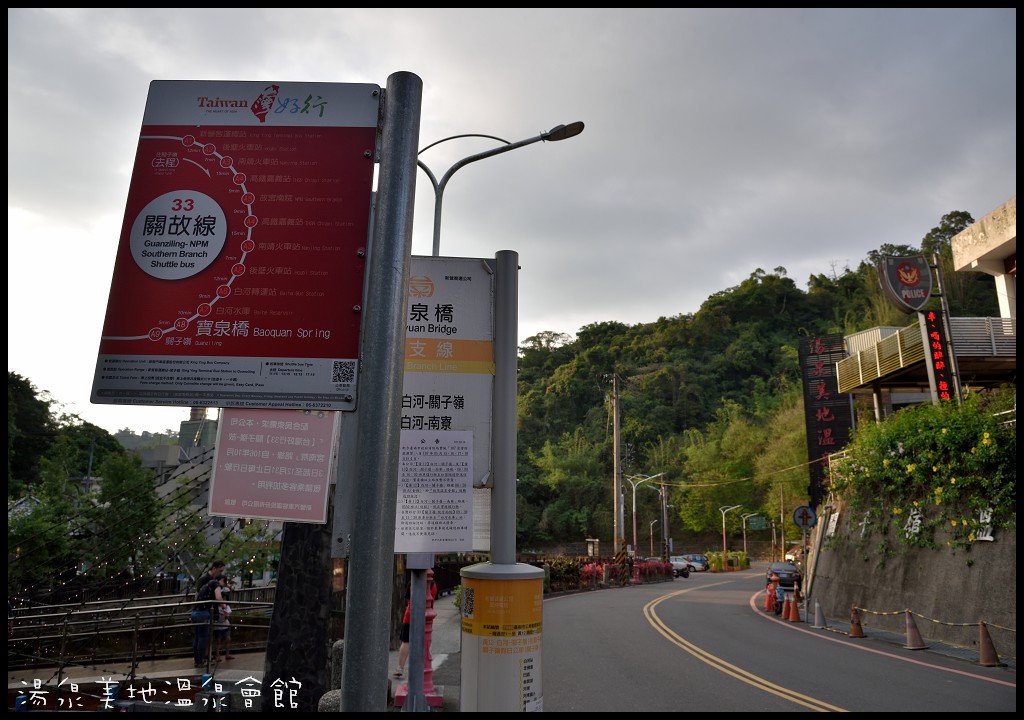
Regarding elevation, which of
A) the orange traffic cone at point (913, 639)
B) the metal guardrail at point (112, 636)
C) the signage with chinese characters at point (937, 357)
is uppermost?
the signage with chinese characters at point (937, 357)

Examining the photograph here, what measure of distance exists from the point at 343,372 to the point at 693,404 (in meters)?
90.3

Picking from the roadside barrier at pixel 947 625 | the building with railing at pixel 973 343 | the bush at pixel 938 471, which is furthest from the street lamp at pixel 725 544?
the roadside barrier at pixel 947 625

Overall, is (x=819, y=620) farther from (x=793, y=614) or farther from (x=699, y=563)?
(x=699, y=563)

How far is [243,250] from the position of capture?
90.0 inches

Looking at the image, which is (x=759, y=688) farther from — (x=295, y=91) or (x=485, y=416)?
(x=295, y=91)

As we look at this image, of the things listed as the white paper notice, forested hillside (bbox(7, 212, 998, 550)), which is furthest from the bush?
forested hillside (bbox(7, 212, 998, 550))

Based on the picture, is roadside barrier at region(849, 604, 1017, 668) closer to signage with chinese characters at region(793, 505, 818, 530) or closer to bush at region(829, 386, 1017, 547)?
bush at region(829, 386, 1017, 547)

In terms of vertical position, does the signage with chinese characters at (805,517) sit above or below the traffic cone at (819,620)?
above

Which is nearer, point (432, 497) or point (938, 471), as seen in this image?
point (432, 497)

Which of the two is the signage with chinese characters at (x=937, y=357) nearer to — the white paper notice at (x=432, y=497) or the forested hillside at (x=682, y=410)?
the white paper notice at (x=432, y=497)

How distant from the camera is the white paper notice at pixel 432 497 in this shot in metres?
4.02

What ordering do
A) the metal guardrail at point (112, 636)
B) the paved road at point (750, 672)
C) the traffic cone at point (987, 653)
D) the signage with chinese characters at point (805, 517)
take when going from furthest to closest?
1. the signage with chinese characters at point (805, 517)
2. the metal guardrail at point (112, 636)
3. the traffic cone at point (987, 653)
4. the paved road at point (750, 672)

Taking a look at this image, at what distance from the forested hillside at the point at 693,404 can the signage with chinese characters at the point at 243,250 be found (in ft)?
206

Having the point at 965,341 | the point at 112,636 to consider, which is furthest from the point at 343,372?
the point at 965,341
